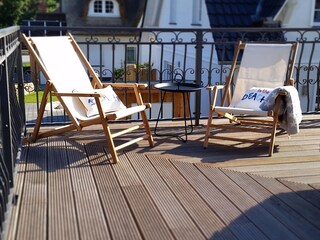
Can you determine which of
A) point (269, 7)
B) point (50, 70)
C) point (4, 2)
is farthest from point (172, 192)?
point (4, 2)

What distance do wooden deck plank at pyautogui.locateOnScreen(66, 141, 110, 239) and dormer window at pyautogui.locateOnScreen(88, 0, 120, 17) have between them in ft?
63.1

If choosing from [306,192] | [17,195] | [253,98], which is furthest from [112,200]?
[253,98]

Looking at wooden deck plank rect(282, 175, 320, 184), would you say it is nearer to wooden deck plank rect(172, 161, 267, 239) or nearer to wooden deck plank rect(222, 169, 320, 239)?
wooden deck plank rect(222, 169, 320, 239)

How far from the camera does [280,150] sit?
12.8 feet

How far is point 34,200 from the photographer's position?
9.00 ft

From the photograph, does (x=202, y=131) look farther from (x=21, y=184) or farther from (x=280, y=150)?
(x=21, y=184)

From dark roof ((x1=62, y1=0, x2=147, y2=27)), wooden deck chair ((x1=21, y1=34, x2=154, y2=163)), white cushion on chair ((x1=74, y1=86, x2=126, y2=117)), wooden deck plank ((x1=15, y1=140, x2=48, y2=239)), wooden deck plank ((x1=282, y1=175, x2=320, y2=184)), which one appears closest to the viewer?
wooden deck plank ((x1=15, y1=140, x2=48, y2=239))

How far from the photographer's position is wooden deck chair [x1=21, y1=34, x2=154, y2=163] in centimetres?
366

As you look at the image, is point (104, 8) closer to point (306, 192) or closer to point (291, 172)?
point (291, 172)

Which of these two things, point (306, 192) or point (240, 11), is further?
point (240, 11)

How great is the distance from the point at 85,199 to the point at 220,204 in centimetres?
89

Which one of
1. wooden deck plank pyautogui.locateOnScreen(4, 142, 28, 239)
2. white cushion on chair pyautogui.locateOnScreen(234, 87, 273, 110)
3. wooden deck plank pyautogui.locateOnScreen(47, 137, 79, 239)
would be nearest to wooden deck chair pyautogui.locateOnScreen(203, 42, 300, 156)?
white cushion on chair pyautogui.locateOnScreen(234, 87, 273, 110)

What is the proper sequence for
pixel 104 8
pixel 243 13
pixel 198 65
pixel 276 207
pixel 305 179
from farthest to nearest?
pixel 104 8
pixel 243 13
pixel 198 65
pixel 305 179
pixel 276 207

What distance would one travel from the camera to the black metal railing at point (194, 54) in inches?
180
